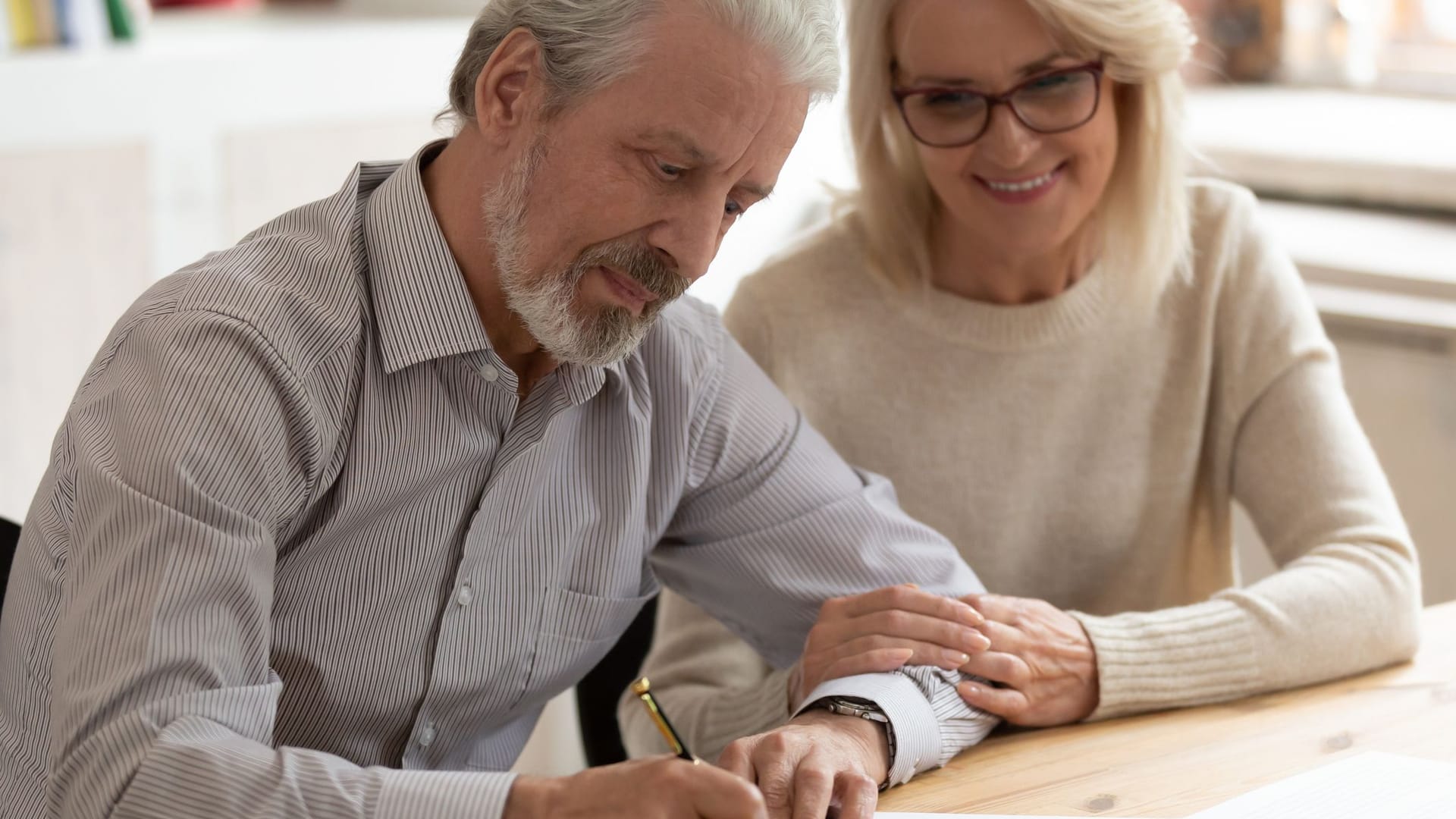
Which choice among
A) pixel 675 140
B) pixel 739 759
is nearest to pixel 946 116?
pixel 675 140

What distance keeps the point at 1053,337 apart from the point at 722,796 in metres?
1.01

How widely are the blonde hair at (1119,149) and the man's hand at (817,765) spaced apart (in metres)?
0.76

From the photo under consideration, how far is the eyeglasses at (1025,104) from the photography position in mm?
1760

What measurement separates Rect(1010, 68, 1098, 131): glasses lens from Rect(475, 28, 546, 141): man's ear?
68cm

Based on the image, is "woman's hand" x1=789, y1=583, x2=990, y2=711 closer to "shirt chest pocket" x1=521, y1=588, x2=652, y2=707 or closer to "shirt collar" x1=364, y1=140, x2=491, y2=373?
"shirt chest pocket" x1=521, y1=588, x2=652, y2=707

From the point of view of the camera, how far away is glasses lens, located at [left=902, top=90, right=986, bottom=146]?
5.85 ft

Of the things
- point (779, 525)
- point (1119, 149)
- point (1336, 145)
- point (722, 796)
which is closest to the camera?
point (722, 796)

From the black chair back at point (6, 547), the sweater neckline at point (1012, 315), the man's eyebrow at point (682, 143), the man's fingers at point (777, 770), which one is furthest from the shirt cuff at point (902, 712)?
the black chair back at point (6, 547)

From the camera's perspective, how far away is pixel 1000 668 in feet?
4.75

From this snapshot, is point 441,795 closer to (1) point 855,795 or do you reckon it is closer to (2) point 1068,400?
(1) point 855,795

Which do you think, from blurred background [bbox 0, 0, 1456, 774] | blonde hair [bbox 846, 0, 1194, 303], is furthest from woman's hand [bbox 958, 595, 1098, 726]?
blurred background [bbox 0, 0, 1456, 774]

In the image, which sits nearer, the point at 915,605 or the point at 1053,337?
the point at 915,605

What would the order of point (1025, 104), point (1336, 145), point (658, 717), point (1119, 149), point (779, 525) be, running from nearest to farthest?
point (658, 717)
point (779, 525)
point (1025, 104)
point (1119, 149)
point (1336, 145)

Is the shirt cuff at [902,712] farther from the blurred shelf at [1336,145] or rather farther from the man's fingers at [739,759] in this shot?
the blurred shelf at [1336,145]
